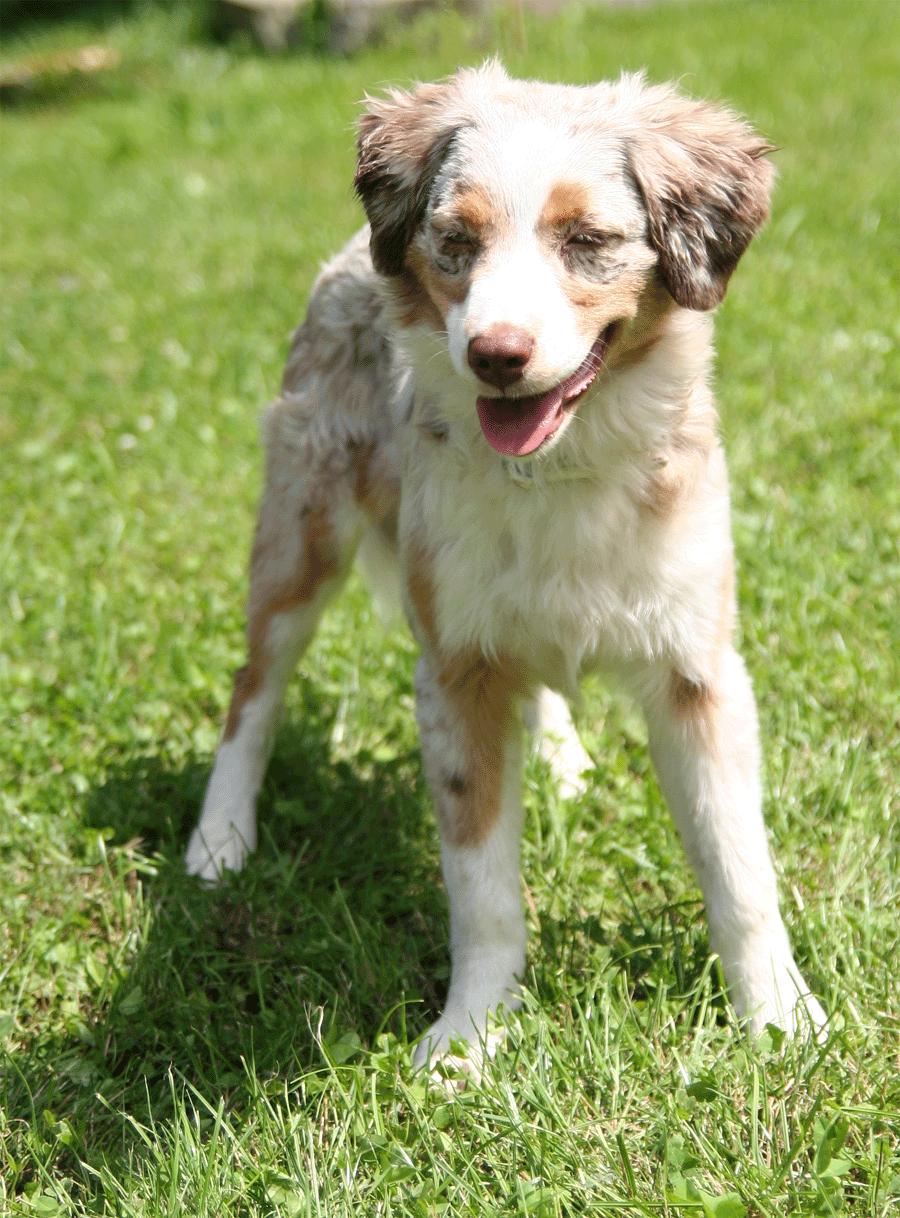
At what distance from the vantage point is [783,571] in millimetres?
3744

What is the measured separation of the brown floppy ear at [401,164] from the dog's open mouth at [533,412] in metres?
0.42

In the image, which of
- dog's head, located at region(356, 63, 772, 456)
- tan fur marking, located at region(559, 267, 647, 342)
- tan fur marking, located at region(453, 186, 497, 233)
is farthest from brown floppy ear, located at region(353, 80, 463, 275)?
tan fur marking, located at region(559, 267, 647, 342)

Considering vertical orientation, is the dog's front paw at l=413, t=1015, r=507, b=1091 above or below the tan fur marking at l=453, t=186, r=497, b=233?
below

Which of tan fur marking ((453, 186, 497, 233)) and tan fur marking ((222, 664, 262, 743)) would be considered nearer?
tan fur marking ((453, 186, 497, 233))

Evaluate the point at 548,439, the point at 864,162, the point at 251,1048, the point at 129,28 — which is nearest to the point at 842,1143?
the point at 251,1048

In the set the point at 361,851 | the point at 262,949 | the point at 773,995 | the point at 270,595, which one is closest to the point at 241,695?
the point at 270,595

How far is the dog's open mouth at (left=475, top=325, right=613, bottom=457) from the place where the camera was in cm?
219

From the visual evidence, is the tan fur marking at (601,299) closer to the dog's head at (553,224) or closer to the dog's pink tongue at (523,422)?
the dog's head at (553,224)

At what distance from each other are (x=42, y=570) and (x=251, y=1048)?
2207 millimetres

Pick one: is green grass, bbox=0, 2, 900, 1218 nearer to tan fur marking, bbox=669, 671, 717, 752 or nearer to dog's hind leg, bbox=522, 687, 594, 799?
dog's hind leg, bbox=522, 687, 594, 799

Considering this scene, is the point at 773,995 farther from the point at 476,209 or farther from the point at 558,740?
the point at 476,209

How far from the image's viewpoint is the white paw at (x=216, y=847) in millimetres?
3105

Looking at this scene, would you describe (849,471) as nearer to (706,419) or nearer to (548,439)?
(706,419)

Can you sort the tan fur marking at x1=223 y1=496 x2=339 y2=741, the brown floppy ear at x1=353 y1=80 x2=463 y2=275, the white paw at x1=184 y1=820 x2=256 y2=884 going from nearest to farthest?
the brown floppy ear at x1=353 y1=80 x2=463 y2=275
the white paw at x1=184 y1=820 x2=256 y2=884
the tan fur marking at x1=223 y1=496 x2=339 y2=741
